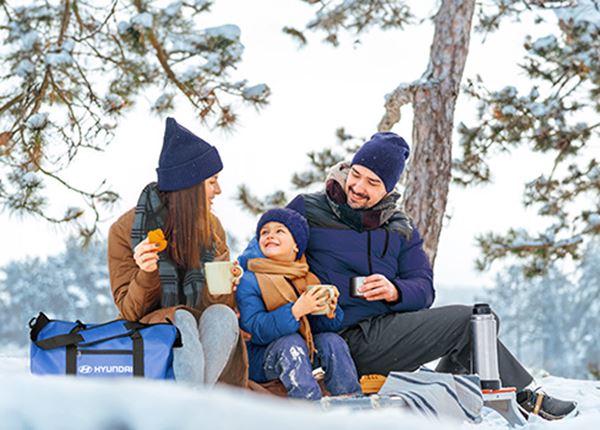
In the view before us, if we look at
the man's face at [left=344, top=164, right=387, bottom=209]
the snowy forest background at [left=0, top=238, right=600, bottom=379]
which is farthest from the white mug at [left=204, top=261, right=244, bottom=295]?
the snowy forest background at [left=0, top=238, right=600, bottom=379]

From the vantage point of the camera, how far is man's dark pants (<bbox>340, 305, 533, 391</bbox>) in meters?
2.99

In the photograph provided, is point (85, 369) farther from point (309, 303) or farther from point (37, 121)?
point (37, 121)

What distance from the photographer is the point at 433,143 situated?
215 inches

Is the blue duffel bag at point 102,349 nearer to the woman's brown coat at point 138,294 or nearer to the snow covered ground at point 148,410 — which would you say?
the woman's brown coat at point 138,294

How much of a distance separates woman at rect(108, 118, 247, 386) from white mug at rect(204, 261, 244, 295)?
0.22 feet

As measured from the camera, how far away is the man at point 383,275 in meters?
3.01

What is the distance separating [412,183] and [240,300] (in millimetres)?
2883

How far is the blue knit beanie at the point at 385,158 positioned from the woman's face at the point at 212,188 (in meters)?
0.65

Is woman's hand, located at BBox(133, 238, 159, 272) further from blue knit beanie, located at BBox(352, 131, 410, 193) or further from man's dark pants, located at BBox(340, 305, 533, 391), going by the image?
blue knit beanie, located at BBox(352, 131, 410, 193)

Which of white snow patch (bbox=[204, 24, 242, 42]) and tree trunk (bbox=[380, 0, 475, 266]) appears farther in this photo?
white snow patch (bbox=[204, 24, 242, 42])

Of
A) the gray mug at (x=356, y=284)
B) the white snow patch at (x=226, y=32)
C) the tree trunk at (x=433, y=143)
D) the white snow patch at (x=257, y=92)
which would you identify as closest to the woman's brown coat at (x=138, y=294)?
the gray mug at (x=356, y=284)

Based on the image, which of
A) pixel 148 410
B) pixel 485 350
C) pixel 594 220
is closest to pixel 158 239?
pixel 485 350

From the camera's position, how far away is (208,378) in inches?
101

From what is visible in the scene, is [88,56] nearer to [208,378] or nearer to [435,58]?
[435,58]
